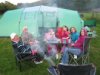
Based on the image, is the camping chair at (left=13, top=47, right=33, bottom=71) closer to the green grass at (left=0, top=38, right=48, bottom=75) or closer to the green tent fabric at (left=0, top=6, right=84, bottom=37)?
the green grass at (left=0, top=38, right=48, bottom=75)

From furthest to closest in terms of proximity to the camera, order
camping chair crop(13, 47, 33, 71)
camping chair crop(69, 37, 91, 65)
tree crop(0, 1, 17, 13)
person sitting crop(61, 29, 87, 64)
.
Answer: tree crop(0, 1, 17, 13)
camping chair crop(13, 47, 33, 71)
camping chair crop(69, 37, 91, 65)
person sitting crop(61, 29, 87, 64)

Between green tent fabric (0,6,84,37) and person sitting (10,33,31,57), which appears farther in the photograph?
green tent fabric (0,6,84,37)

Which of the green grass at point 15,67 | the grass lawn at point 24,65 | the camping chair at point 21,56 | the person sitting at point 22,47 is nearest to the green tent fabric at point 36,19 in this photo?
the grass lawn at point 24,65

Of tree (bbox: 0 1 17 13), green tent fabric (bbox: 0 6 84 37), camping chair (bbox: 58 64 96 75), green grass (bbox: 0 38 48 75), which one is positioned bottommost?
green grass (bbox: 0 38 48 75)

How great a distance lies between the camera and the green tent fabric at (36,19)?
12430 millimetres

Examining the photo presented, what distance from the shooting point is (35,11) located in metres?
12.5

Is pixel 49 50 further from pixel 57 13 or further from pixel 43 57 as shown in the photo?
pixel 57 13

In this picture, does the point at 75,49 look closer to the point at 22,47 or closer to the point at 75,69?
the point at 22,47

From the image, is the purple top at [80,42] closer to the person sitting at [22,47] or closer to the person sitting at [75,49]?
the person sitting at [75,49]

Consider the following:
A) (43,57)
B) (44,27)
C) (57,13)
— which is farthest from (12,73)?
(57,13)

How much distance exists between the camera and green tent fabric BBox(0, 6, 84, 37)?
12.4 m

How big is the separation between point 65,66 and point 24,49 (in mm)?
2754

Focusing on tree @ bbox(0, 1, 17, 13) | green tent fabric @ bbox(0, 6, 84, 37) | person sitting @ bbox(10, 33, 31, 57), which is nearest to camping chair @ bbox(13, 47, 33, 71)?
person sitting @ bbox(10, 33, 31, 57)

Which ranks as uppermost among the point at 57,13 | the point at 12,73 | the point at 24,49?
the point at 57,13
